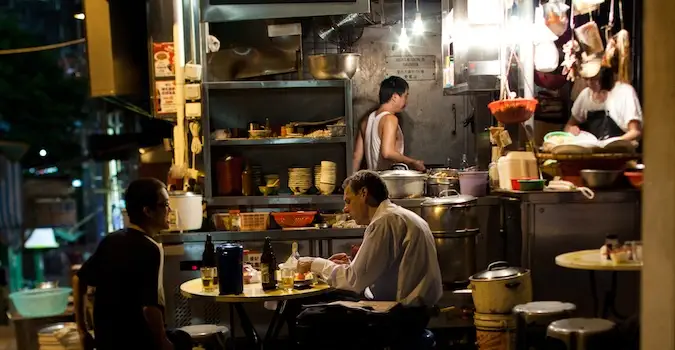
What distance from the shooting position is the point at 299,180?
7.30 m

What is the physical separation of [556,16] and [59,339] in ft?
19.2

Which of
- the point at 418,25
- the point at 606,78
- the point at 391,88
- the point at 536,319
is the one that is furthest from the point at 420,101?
the point at 536,319

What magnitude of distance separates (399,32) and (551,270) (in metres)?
3.68

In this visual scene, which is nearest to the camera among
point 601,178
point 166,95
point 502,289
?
point 502,289

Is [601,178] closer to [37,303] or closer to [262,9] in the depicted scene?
[262,9]

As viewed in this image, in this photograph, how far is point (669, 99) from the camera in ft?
9.45

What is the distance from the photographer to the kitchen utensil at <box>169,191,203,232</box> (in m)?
6.73

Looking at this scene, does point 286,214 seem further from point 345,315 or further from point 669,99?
point 669,99

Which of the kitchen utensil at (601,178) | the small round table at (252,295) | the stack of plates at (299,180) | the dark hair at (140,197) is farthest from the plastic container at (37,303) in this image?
the kitchen utensil at (601,178)

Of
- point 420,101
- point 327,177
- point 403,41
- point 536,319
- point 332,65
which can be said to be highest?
point 403,41

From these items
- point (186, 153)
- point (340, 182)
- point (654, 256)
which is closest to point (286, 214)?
point (340, 182)

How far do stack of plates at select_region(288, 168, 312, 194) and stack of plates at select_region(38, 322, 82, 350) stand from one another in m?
2.61

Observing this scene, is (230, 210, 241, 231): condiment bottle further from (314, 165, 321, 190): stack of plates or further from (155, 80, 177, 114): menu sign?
(155, 80, 177, 114): menu sign

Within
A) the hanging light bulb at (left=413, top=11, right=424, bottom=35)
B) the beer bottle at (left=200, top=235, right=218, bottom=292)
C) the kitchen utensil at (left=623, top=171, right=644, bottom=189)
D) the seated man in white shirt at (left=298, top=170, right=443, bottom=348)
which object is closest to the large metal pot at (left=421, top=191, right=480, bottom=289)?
the kitchen utensil at (left=623, top=171, right=644, bottom=189)
